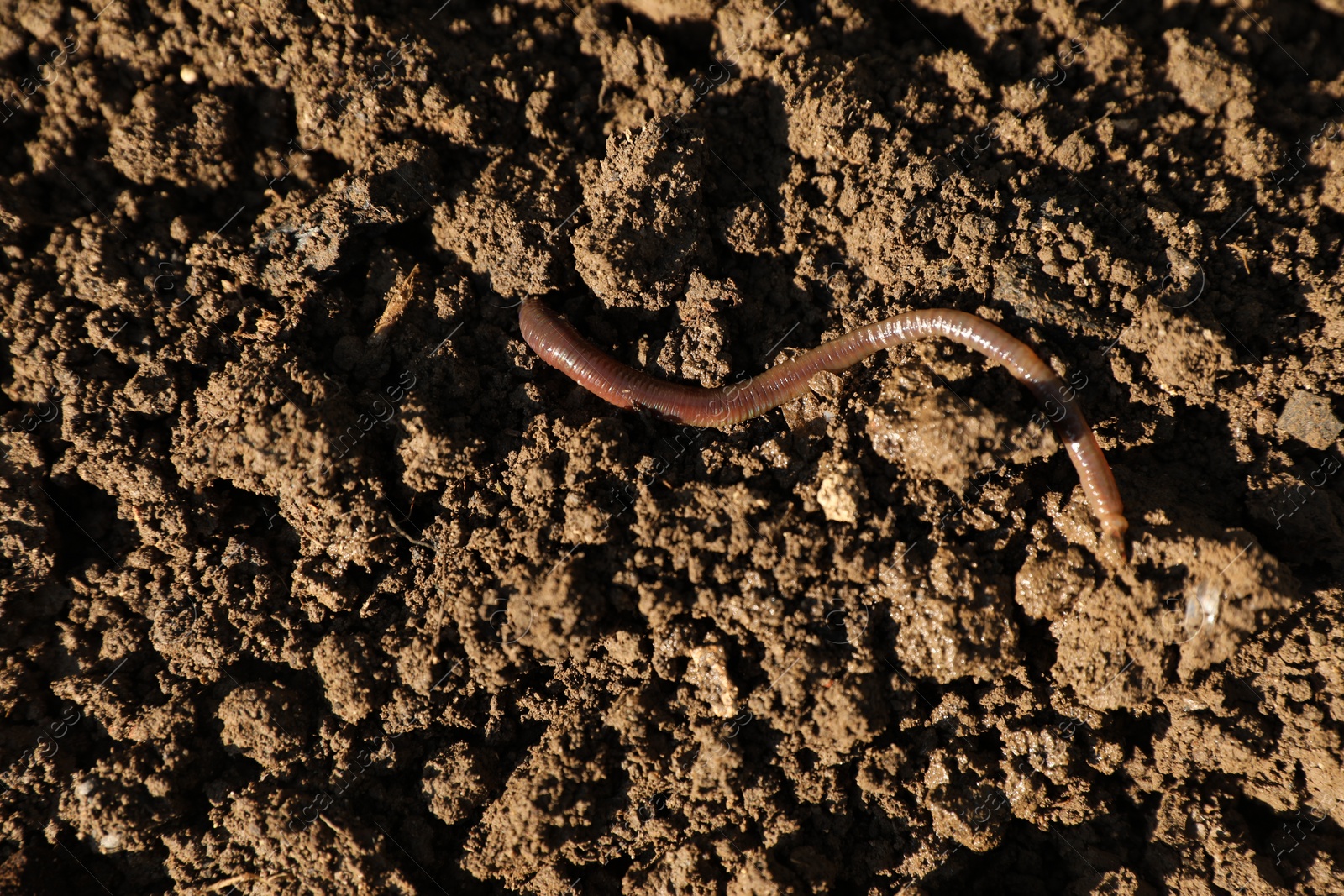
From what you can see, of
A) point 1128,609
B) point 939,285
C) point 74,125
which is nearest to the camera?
point 1128,609

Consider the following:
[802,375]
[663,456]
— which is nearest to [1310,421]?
[802,375]

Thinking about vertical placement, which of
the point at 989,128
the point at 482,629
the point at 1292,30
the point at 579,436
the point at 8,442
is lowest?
the point at 8,442

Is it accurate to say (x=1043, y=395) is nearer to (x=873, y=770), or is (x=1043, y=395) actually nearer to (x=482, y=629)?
(x=873, y=770)

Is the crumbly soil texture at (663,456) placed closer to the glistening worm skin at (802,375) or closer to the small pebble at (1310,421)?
the small pebble at (1310,421)

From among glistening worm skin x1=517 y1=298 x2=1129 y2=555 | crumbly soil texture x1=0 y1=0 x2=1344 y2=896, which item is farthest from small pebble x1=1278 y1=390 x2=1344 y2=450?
glistening worm skin x1=517 y1=298 x2=1129 y2=555

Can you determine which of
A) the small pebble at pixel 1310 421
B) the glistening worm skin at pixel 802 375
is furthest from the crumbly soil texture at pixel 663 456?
the glistening worm skin at pixel 802 375

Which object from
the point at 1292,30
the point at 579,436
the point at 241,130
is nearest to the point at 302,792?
the point at 579,436
